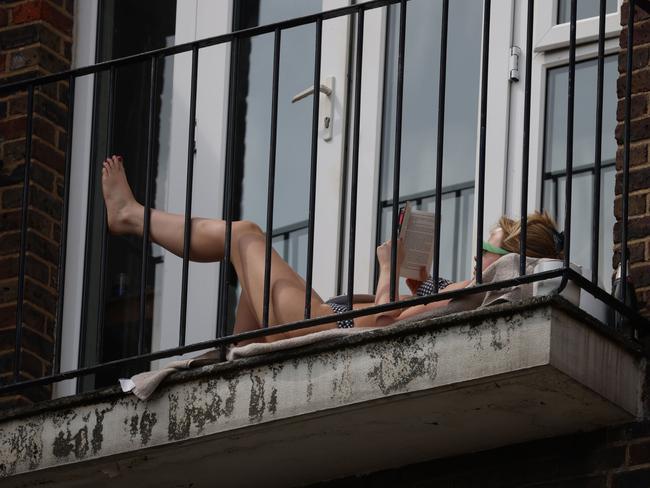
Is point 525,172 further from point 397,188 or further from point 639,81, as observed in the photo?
point 639,81

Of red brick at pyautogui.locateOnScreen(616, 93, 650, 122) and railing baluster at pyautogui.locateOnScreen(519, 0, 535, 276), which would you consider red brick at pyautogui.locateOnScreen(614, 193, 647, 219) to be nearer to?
red brick at pyautogui.locateOnScreen(616, 93, 650, 122)

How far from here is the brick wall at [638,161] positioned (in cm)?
704

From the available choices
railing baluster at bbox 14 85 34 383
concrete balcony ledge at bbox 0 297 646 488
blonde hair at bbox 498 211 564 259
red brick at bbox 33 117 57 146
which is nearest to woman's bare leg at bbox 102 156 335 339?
railing baluster at bbox 14 85 34 383

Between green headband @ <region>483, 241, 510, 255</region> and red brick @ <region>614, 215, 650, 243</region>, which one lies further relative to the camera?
green headband @ <region>483, 241, 510, 255</region>

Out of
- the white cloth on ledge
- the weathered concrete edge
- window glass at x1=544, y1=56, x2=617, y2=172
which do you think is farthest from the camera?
window glass at x1=544, y1=56, x2=617, y2=172

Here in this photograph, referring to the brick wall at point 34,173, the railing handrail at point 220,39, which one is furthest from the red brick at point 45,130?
the railing handrail at point 220,39

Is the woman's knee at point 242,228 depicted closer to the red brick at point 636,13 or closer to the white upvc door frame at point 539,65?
the white upvc door frame at point 539,65

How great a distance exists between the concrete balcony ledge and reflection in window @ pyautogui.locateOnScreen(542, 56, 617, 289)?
855 mm

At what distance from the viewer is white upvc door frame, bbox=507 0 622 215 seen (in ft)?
25.3

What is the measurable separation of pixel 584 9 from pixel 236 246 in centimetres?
163

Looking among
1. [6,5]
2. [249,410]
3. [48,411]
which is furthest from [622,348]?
[6,5]

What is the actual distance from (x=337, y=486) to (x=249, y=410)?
0.72 meters

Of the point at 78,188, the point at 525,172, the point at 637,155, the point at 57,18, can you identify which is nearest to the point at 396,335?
the point at 525,172

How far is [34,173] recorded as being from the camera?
8.55 meters
